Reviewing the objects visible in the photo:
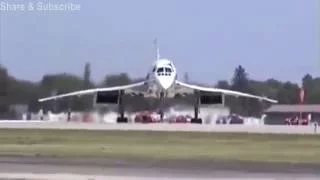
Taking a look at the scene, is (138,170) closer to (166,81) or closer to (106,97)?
(106,97)

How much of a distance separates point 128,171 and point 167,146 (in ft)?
40.8

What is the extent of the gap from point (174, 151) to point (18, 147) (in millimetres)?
6218

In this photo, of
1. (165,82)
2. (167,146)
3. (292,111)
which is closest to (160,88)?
(165,82)

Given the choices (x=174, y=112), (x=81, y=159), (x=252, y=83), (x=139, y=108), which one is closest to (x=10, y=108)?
(x=139, y=108)

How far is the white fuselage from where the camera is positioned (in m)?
61.2

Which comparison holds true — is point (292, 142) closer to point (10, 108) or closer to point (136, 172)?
point (136, 172)

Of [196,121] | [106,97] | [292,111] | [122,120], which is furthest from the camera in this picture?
[292,111]

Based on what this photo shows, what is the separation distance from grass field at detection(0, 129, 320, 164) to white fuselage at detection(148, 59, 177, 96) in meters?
19.3

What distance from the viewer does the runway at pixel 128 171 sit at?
56.5ft

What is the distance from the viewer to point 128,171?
61.9ft

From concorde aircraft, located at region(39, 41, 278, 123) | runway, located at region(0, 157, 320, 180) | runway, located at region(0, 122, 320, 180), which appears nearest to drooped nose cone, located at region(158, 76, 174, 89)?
concorde aircraft, located at region(39, 41, 278, 123)

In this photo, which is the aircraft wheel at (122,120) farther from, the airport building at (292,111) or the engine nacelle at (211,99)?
the airport building at (292,111)

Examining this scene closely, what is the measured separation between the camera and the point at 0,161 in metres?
21.7

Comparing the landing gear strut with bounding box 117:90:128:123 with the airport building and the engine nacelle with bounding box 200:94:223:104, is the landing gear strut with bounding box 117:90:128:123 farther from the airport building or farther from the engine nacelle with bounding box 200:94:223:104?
the airport building
